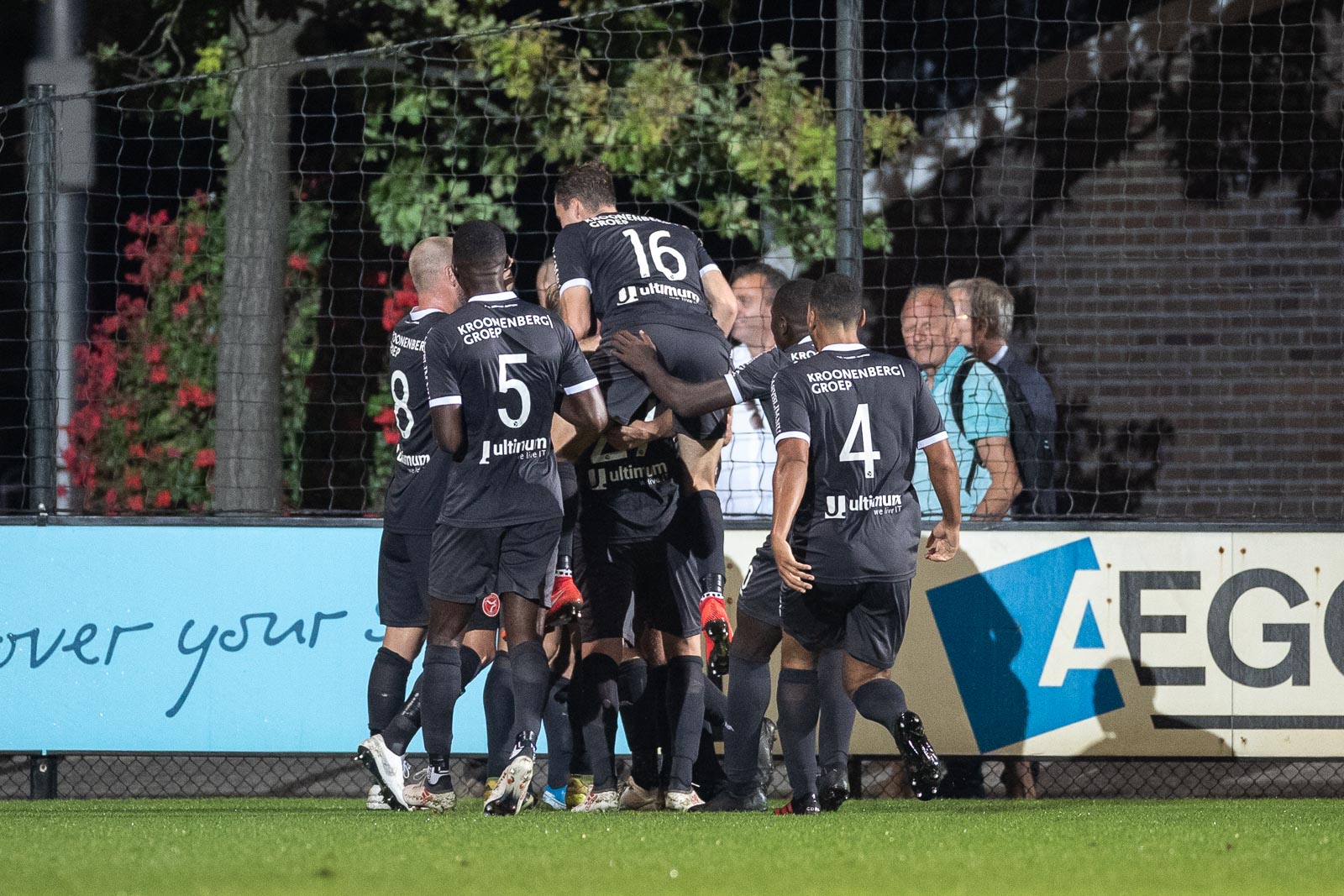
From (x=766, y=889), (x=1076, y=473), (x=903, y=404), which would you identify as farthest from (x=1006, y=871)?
(x=1076, y=473)

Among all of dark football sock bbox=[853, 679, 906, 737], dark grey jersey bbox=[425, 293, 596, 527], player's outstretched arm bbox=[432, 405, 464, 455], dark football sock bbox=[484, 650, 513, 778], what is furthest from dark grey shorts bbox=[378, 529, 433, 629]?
dark football sock bbox=[853, 679, 906, 737]

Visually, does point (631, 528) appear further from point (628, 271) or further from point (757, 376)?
point (628, 271)

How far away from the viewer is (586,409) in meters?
6.43

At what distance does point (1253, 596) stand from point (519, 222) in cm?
618

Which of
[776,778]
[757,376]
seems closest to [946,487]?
[757,376]

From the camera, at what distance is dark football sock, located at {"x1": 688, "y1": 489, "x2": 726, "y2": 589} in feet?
22.8

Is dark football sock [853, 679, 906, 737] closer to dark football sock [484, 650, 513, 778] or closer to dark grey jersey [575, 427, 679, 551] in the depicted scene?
dark grey jersey [575, 427, 679, 551]

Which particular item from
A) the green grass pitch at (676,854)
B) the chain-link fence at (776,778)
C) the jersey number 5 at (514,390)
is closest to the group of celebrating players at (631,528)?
the jersey number 5 at (514,390)

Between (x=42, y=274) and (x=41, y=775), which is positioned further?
(x=42, y=274)

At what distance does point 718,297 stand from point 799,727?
1.85m

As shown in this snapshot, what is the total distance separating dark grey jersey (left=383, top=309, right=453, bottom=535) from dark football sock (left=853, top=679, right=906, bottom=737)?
1.91m

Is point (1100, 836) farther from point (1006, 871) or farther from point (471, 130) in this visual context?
point (471, 130)

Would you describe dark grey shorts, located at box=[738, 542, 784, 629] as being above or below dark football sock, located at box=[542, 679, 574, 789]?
above

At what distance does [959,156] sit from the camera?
12.4 m
